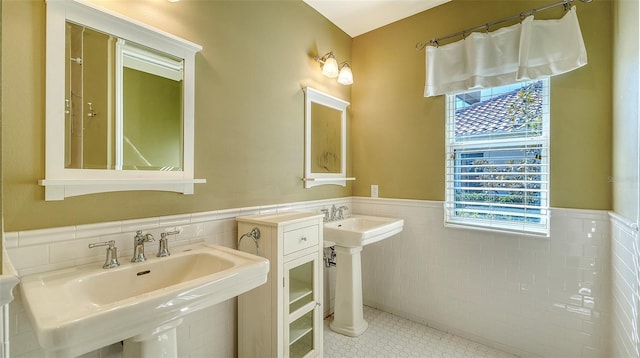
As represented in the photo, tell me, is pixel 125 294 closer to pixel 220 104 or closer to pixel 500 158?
pixel 220 104

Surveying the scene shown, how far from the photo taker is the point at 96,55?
127 centimetres

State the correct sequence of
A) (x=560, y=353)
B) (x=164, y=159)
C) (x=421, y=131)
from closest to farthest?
(x=164, y=159), (x=560, y=353), (x=421, y=131)

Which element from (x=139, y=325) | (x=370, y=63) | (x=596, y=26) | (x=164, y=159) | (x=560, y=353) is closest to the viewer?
(x=139, y=325)

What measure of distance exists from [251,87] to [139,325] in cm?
148

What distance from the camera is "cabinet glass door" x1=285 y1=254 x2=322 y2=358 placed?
172cm

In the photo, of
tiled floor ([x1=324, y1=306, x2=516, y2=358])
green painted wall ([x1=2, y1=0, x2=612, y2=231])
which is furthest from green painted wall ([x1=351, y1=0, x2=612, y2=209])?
tiled floor ([x1=324, y1=306, x2=516, y2=358])

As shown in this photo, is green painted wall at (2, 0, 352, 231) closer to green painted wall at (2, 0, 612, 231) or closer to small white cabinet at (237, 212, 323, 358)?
green painted wall at (2, 0, 612, 231)

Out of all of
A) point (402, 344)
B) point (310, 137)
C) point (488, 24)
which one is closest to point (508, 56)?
point (488, 24)

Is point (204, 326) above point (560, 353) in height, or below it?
above

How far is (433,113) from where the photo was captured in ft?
7.89

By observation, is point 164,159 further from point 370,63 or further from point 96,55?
point 370,63

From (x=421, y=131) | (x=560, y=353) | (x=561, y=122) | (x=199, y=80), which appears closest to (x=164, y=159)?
(x=199, y=80)

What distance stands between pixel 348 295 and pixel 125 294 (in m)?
1.58

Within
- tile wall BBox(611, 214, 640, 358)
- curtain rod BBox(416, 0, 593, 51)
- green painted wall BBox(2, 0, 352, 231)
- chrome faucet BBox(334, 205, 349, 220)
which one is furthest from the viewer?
chrome faucet BBox(334, 205, 349, 220)
